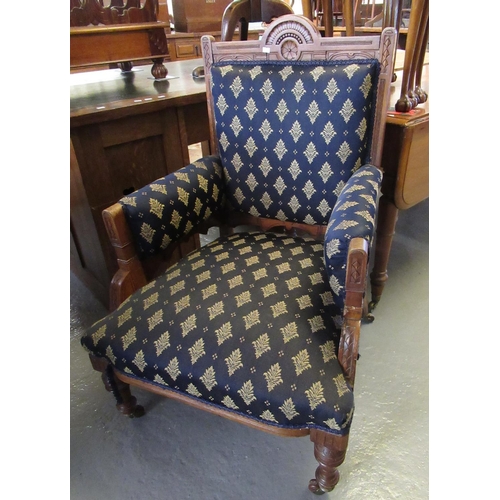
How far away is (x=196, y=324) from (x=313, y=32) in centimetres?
85

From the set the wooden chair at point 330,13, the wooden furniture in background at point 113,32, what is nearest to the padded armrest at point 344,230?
the wooden chair at point 330,13

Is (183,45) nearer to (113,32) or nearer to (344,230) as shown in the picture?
(113,32)

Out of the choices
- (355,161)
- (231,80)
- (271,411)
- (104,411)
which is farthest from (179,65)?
(271,411)

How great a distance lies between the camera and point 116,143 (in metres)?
1.28

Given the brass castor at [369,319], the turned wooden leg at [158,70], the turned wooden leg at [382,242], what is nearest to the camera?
the turned wooden leg at [382,242]

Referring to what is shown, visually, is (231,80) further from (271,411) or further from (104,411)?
(104,411)

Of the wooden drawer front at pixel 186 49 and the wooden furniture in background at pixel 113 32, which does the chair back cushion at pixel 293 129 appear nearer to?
the wooden furniture in background at pixel 113 32

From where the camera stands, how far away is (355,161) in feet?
3.48

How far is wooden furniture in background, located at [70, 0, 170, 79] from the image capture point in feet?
4.53

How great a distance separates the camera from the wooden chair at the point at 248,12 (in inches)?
65.2

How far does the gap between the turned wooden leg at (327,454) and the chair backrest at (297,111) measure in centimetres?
61

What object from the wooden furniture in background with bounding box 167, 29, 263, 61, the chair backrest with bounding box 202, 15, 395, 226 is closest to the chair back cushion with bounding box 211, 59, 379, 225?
Answer: the chair backrest with bounding box 202, 15, 395, 226

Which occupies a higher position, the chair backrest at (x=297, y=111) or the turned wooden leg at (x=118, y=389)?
the chair backrest at (x=297, y=111)

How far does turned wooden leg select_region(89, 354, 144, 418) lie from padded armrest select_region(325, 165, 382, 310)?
61 cm
